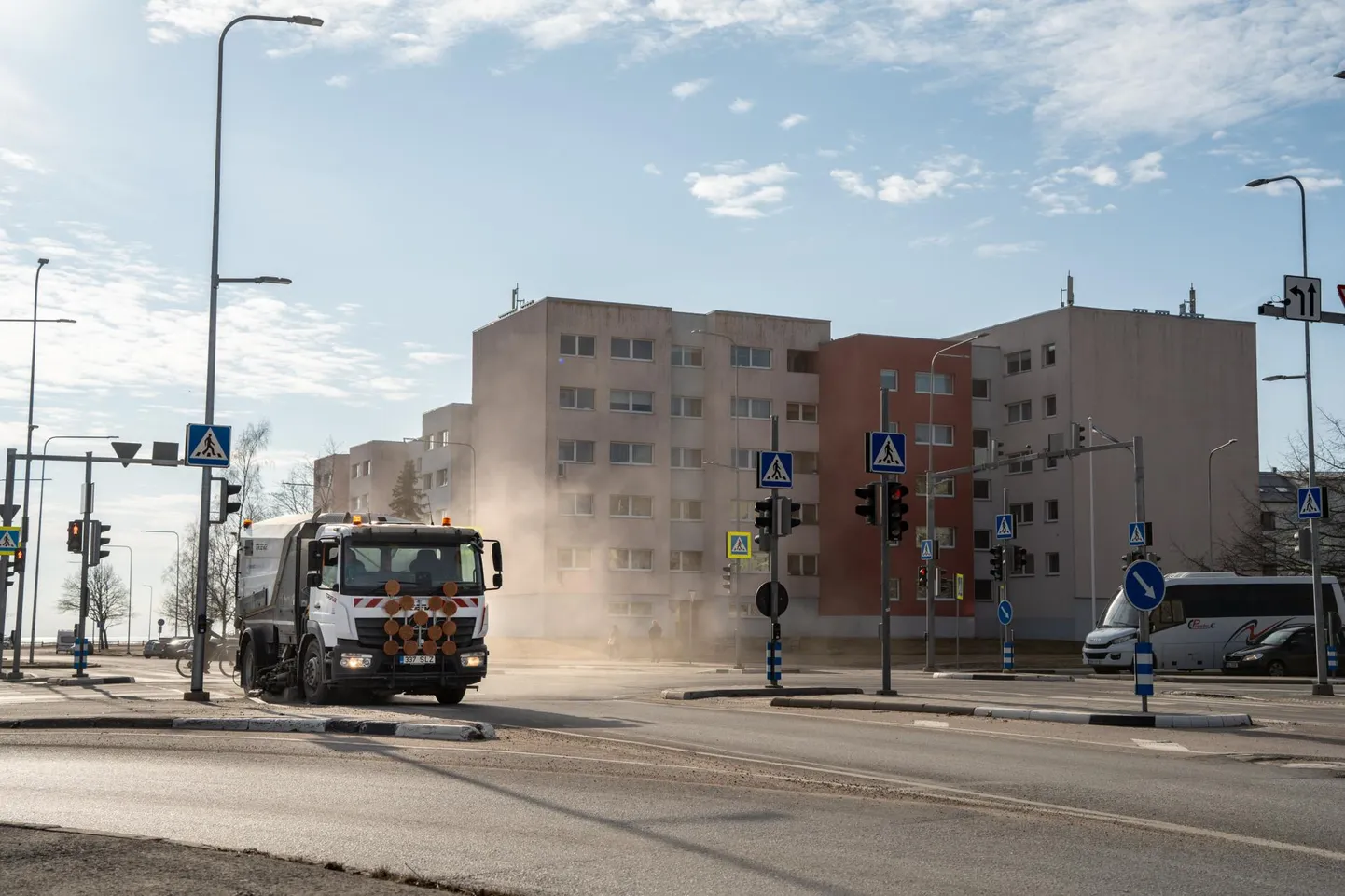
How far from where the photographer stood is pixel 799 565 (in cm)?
7762

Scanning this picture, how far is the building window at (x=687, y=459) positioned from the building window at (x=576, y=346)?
269 inches

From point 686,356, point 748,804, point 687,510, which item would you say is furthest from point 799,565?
point 748,804

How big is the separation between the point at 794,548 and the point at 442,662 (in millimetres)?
55269

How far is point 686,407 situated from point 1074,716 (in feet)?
188

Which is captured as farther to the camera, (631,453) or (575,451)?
(631,453)

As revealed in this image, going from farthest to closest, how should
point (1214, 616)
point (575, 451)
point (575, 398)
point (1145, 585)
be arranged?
point (575, 398)
point (575, 451)
point (1214, 616)
point (1145, 585)

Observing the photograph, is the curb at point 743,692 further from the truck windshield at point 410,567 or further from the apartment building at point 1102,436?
the apartment building at point 1102,436

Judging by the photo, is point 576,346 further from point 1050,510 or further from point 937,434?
point 1050,510

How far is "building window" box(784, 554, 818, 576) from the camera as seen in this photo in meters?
77.5

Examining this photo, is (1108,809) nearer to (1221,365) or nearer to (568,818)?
(568,818)

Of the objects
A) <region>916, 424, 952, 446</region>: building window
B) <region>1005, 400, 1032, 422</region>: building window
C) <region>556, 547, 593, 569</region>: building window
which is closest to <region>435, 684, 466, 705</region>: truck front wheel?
<region>556, 547, 593, 569</region>: building window

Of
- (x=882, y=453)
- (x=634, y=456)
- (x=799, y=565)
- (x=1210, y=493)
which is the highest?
(x=634, y=456)

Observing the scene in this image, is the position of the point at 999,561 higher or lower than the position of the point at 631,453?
lower

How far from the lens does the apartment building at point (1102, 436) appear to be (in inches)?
2953
